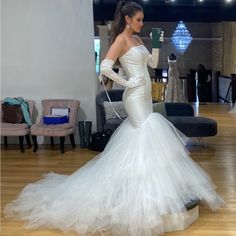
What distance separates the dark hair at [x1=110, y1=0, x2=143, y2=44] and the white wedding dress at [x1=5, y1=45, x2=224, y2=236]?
21cm

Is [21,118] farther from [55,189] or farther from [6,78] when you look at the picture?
[55,189]

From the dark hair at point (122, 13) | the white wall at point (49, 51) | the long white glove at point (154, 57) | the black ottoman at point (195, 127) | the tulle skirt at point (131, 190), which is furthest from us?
the white wall at point (49, 51)

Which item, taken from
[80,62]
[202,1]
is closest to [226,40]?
[202,1]

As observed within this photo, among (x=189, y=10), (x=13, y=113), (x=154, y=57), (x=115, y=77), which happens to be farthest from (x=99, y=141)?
(x=189, y=10)

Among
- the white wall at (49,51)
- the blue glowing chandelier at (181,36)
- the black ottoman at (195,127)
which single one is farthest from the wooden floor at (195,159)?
the blue glowing chandelier at (181,36)

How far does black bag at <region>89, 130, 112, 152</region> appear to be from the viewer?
626 cm

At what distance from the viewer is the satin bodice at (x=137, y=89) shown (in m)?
3.33

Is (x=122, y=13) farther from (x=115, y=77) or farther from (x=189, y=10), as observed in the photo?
(x=189, y=10)

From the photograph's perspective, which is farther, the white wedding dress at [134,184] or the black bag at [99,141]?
the black bag at [99,141]

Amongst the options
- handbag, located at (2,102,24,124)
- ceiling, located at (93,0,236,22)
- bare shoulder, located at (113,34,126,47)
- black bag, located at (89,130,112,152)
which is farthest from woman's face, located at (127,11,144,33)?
ceiling, located at (93,0,236,22)

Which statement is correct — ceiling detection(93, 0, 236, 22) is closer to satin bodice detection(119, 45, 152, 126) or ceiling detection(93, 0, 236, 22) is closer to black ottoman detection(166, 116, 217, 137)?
black ottoman detection(166, 116, 217, 137)

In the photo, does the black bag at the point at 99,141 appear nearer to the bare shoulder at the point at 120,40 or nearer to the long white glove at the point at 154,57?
the long white glove at the point at 154,57

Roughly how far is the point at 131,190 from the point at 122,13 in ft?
4.60

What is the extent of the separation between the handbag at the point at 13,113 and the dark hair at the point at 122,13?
3.45 m
